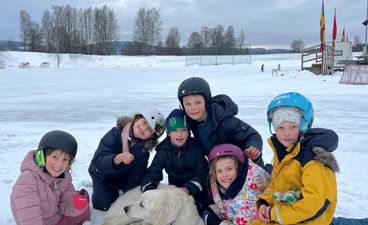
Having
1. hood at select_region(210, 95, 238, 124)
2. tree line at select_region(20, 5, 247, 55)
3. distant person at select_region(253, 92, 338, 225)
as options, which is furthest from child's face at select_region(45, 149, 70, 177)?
tree line at select_region(20, 5, 247, 55)

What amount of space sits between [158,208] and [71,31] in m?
70.7

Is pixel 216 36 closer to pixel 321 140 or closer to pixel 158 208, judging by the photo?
pixel 158 208

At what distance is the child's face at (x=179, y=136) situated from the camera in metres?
3.79

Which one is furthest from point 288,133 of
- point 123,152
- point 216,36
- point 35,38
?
point 216,36

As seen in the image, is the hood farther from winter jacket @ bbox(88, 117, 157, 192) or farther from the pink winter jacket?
the pink winter jacket

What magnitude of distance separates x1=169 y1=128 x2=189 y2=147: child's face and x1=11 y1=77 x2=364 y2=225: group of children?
0.4 inches

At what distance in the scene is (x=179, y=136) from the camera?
12.5 ft

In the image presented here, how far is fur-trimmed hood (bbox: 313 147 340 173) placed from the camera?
8.36ft

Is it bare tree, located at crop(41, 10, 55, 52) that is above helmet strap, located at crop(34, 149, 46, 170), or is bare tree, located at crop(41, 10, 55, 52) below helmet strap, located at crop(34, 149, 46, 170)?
above

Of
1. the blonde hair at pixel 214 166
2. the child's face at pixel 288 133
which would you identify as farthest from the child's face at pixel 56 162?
the child's face at pixel 288 133

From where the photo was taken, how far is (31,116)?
9.52m

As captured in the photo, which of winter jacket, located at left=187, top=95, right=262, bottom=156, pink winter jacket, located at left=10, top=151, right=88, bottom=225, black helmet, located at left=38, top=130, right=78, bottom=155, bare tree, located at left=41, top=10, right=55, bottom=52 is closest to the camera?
pink winter jacket, located at left=10, top=151, right=88, bottom=225

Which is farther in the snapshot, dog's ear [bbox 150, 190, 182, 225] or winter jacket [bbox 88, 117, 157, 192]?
winter jacket [bbox 88, 117, 157, 192]

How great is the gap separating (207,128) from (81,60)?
173ft
